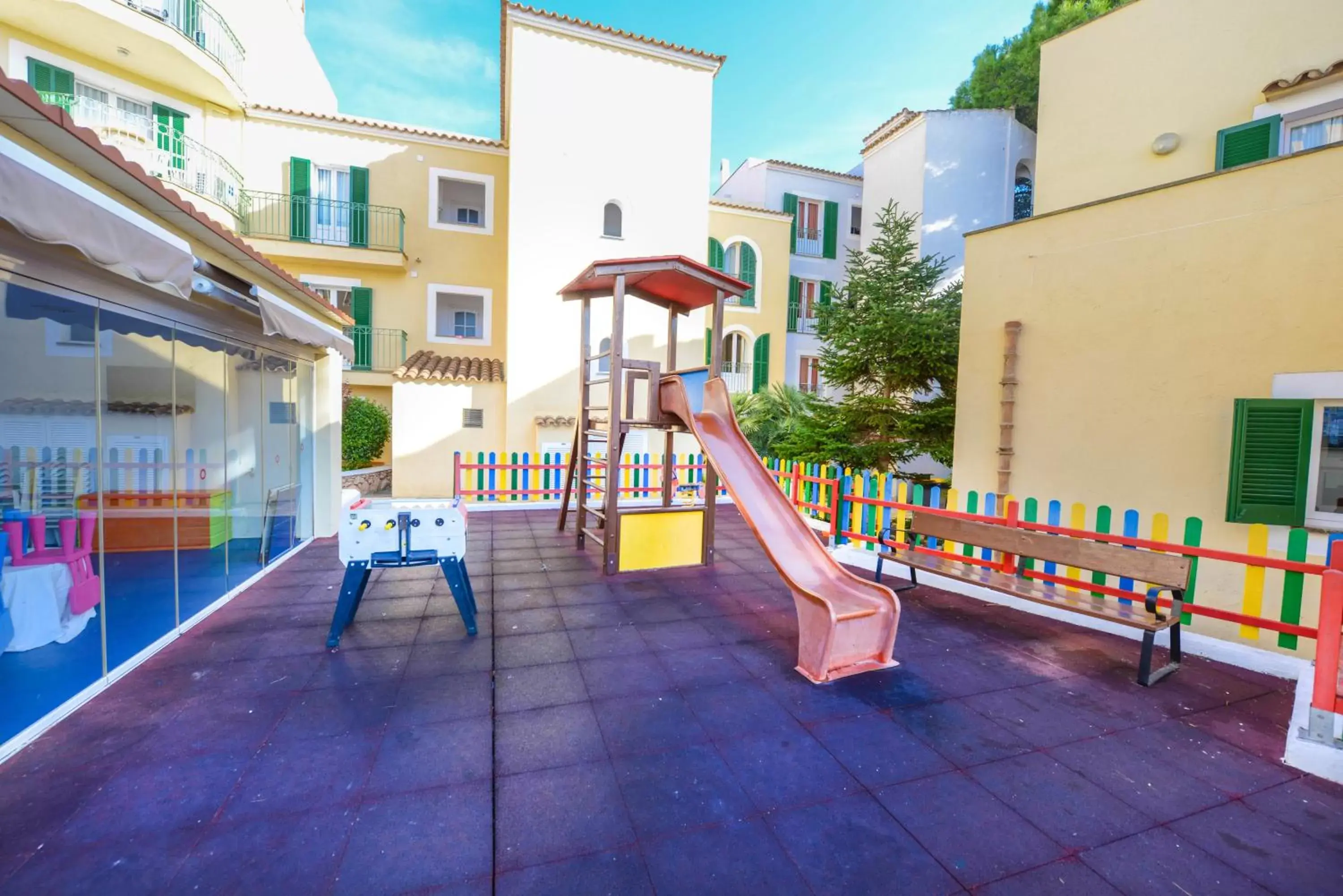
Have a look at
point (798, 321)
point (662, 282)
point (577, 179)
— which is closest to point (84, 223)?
point (662, 282)

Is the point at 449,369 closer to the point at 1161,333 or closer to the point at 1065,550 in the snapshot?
the point at 1065,550

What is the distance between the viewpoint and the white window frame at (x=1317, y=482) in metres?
5.07

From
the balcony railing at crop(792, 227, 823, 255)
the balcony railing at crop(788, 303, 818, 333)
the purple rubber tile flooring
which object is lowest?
the purple rubber tile flooring

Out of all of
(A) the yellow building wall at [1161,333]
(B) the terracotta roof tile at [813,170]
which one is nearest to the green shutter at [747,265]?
(B) the terracotta roof tile at [813,170]

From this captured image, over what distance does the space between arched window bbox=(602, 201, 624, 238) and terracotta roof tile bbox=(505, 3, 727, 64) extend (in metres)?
3.64

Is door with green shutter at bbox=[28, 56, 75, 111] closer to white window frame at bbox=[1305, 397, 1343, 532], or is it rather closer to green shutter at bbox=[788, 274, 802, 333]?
green shutter at bbox=[788, 274, 802, 333]

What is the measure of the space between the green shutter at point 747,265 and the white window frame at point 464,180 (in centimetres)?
785

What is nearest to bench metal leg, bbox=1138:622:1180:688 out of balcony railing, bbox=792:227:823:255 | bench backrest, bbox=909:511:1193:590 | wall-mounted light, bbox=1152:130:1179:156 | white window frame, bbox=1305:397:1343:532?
bench backrest, bbox=909:511:1193:590

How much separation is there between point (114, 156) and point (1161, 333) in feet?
28.7

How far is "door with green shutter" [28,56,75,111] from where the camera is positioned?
35.3 ft

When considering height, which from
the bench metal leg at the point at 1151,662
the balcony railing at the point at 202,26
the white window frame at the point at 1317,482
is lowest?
the bench metal leg at the point at 1151,662

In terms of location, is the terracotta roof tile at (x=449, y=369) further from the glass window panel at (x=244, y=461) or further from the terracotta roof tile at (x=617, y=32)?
the terracotta roof tile at (x=617, y=32)

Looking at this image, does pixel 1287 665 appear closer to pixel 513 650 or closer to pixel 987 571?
pixel 987 571

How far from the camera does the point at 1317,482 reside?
17.0 feet
